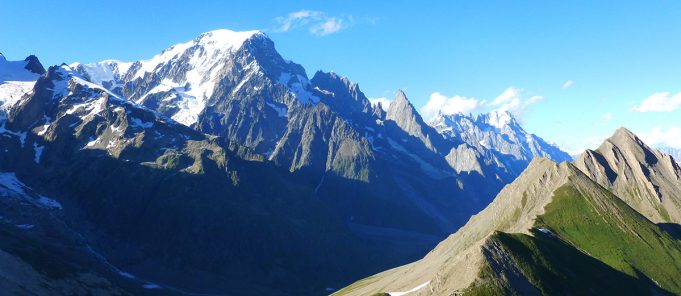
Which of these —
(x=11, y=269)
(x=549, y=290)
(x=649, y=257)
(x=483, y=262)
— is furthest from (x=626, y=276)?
(x=11, y=269)

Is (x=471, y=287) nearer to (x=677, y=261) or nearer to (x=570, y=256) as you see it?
(x=570, y=256)

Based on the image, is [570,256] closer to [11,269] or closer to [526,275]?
[526,275]

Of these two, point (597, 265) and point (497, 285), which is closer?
point (497, 285)

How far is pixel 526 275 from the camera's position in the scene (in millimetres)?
134875

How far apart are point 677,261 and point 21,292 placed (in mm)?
214091

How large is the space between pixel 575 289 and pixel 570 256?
19.8 m

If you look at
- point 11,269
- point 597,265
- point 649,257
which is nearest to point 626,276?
point 597,265

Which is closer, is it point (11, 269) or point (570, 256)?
point (570, 256)

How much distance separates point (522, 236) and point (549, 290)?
24.9m

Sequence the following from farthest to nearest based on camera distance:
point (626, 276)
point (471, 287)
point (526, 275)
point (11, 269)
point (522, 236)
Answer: point (11, 269)
point (626, 276)
point (522, 236)
point (526, 275)
point (471, 287)

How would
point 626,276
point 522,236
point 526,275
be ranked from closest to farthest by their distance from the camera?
1. point 526,275
2. point 522,236
3. point 626,276

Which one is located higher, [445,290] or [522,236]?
[522,236]

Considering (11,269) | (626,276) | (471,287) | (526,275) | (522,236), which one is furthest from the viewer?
(11,269)

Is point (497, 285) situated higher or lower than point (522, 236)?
lower
